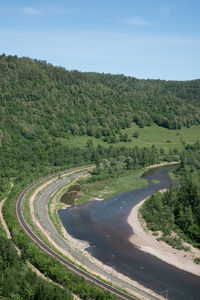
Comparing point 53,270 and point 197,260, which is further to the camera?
point 197,260

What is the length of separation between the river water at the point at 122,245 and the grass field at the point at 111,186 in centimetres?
463

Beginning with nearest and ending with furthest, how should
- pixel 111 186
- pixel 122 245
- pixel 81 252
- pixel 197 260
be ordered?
1. pixel 197 260
2. pixel 81 252
3. pixel 122 245
4. pixel 111 186

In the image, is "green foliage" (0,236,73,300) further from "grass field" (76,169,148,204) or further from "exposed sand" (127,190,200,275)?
"grass field" (76,169,148,204)

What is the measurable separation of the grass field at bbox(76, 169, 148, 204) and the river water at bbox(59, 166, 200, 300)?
4.63 m

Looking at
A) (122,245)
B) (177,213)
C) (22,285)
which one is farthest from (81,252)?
(177,213)

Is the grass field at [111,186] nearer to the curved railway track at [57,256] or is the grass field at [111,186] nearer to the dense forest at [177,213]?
the dense forest at [177,213]

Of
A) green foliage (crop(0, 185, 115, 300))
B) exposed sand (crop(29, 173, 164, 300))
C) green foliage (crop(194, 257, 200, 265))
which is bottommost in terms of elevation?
green foliage (crop(194, 257, 200, 265))

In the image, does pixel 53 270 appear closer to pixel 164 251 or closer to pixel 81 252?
pixel 81 252

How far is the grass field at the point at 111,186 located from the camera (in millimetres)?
138500

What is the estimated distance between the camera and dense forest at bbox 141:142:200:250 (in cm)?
9562

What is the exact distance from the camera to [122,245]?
91188 millimetres

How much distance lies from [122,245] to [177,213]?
24064mm

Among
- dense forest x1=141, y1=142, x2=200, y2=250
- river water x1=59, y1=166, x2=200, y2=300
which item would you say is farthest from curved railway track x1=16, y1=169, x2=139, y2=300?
dense forest x1=141, y1=142, x2=200, y2=250

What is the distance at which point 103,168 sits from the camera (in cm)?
17938
